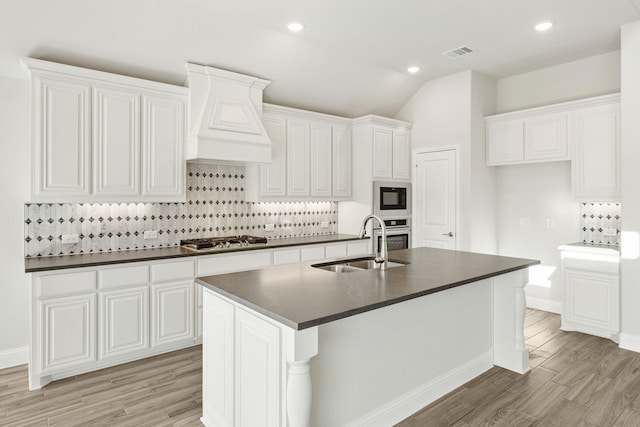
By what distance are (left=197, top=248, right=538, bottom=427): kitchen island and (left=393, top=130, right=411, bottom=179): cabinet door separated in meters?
2.52

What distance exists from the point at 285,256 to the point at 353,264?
1415 millimetres

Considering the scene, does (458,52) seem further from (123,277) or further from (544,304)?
(123,277)

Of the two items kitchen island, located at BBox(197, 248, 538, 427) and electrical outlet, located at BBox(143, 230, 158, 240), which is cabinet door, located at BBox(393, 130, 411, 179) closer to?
kitchen island, located at BBox(197, 248, 538, 427)

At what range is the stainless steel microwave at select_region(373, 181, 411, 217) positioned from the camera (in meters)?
5.22

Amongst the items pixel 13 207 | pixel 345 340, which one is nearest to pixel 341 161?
pixel 345 340

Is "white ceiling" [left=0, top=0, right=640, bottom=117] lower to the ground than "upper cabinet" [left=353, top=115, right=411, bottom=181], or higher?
higher

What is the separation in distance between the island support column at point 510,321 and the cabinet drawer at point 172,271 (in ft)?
8.77

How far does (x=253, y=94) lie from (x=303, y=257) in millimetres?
1876

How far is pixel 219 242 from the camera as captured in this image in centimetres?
406

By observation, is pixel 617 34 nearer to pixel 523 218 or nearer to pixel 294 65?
pixel 523 218

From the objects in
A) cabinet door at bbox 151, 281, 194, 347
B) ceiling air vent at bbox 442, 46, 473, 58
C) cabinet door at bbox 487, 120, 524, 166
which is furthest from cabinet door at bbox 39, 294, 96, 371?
cabinet door at bbox 487, 120, 524, 166

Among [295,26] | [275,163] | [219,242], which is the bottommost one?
[219,242]

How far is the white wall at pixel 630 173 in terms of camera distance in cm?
364

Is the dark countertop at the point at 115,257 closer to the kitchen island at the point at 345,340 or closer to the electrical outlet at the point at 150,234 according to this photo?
the electrical outlet at the point at 150,234
